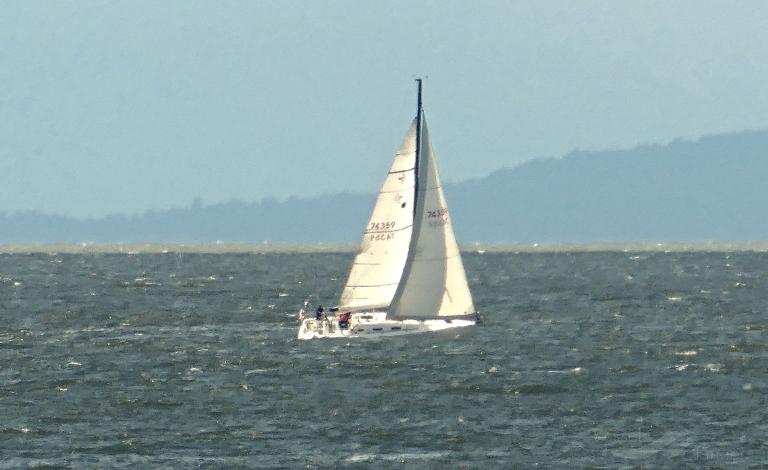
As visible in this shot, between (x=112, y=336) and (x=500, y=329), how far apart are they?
18678 millimetres

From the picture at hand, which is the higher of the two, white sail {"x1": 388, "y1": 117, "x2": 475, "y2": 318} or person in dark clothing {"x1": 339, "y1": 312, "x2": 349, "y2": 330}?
white sail {"x1": 388, "y1": 117, "x2": 475, "y2": 318}

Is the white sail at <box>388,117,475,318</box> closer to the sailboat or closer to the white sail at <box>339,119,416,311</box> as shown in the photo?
the sailboat

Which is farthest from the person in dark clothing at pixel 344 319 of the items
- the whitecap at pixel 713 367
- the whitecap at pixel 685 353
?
the whitecap at pixel 713 367

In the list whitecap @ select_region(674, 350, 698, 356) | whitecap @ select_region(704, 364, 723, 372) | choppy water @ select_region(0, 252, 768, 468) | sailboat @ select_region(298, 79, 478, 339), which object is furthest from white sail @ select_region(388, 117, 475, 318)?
whitecap @ select_region(704, 364, 723, 372)

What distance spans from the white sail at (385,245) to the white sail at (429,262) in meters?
0.44

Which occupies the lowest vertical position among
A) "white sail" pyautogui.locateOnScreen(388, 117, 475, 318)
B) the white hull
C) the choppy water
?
the choppy water

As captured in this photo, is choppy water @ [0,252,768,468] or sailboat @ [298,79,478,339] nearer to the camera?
choppy water @ [0,252,768,468]

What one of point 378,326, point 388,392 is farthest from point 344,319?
point 388,392

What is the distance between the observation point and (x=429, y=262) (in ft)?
218

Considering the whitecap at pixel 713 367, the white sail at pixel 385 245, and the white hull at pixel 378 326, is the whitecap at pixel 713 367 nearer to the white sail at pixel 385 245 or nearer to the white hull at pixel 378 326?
the white hull at pixel 378 326

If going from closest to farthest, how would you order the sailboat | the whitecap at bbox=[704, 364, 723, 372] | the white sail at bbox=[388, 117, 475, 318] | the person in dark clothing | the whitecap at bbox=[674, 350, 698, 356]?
the whitecap at bbox=[704, 364, 723, 372]
the whitecap at bbox=[674, 350, 698, 356]
the sailboat
the white sail at bbox=[388, 117, 475, 318]
the person in dark clothing

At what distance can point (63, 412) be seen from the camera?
47406 millimetres

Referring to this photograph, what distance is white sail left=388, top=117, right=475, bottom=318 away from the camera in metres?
66.1

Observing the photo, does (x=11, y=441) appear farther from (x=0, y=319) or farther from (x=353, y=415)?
(x=0, y=319)
